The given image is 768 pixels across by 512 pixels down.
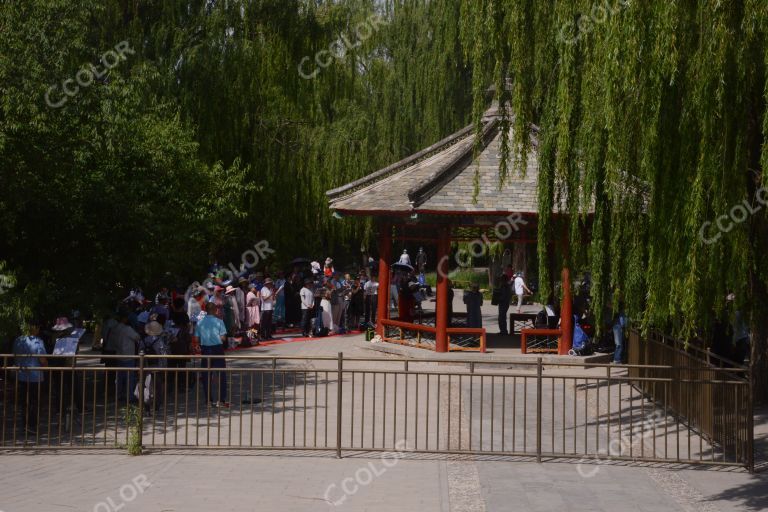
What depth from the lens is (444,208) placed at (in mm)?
20750

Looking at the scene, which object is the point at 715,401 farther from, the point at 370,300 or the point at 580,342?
the point at 370,300

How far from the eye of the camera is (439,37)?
33312 millimetres

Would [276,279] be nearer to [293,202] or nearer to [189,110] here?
[293,202]

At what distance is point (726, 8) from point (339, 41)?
2124 cm

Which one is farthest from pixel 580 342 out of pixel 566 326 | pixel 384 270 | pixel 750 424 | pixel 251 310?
pixel 750 424

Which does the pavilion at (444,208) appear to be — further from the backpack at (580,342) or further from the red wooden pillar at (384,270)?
the backpack at (580,342)

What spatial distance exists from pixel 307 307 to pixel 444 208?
5912 millimetres

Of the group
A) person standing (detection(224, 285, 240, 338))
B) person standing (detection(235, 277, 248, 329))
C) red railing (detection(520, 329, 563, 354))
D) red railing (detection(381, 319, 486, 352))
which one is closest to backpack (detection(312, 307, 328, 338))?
person standing (detection(235, 277, 248, 329))

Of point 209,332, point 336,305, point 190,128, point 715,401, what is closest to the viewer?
point 715,401

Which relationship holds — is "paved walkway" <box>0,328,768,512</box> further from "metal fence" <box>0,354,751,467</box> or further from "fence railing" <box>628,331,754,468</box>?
"fence railing" <box>628,331,754,468</box>

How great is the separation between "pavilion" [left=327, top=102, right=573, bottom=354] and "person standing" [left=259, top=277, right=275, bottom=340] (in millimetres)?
2781

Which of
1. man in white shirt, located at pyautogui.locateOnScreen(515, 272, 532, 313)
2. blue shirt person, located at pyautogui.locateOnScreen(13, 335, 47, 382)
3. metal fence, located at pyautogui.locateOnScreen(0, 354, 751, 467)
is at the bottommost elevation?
metal fence, located at pyautogui.locateOnScreen(0, 354, 751, 467)

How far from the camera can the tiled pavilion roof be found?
20.7 m

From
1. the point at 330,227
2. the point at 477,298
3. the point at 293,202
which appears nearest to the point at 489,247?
the point at 330,227
